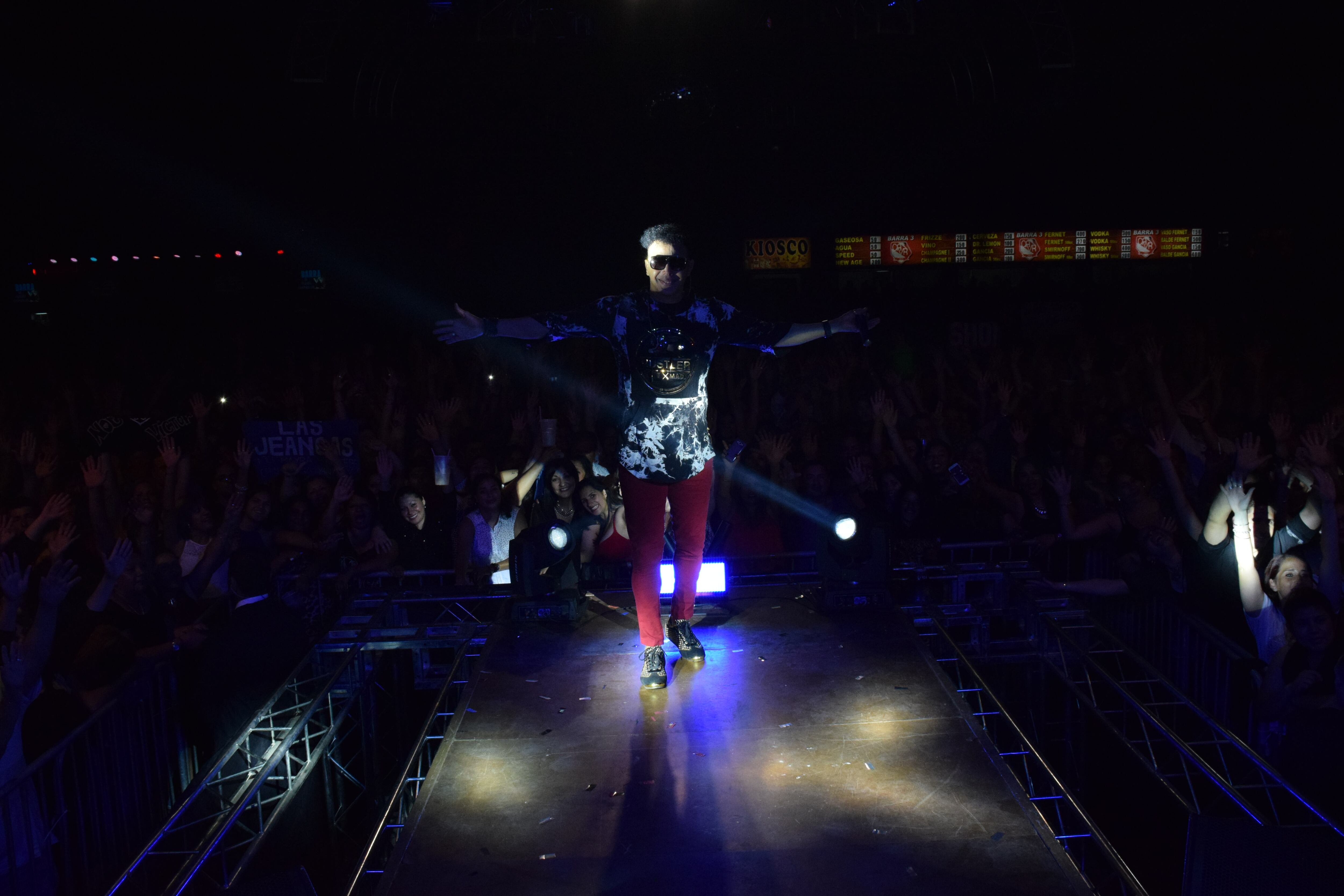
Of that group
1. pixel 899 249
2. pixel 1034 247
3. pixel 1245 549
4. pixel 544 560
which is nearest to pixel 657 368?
pixel 544 560

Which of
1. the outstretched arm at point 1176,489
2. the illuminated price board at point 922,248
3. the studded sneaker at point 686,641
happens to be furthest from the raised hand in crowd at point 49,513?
the illuminated price board at point 922,248

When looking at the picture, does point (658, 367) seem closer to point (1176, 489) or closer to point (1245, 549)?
point (1245, 549)

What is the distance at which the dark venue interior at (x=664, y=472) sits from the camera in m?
2.62

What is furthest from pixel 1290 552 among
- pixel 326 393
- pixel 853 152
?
pixel 853 152

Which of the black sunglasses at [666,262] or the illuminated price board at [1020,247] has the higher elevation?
the illuminated price board at [1020,247]

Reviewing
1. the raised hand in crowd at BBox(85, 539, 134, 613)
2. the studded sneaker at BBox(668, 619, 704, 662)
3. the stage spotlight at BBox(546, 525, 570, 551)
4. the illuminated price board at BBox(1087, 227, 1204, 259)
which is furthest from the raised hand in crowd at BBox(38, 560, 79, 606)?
the illuminated price board at BBox(1087, 227, 1204, 259)

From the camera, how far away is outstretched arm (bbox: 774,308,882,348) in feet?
10.8

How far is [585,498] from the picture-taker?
4.58 metres

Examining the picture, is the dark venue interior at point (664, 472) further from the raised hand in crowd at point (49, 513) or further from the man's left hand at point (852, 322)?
the raised hand in crowd at point (49, 513)

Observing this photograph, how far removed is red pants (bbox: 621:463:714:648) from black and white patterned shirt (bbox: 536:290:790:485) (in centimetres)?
5

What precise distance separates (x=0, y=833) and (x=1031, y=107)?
41.1 ft

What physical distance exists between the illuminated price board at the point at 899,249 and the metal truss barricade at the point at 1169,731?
33.3 feet

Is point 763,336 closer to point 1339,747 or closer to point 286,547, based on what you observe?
point 1339,747

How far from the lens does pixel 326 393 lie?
27.3 feet
